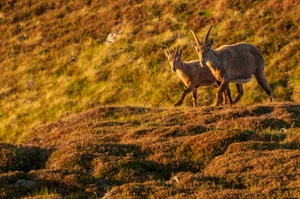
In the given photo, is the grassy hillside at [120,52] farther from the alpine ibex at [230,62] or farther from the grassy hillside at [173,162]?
the grassy hillside at [173,162]

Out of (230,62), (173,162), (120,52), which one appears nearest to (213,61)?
(230,62)

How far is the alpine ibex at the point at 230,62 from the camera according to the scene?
2062 centimetres

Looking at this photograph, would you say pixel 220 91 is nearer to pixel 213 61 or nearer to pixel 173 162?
pixel 213 61

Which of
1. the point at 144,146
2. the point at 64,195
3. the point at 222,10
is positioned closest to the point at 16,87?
the point at 222,10

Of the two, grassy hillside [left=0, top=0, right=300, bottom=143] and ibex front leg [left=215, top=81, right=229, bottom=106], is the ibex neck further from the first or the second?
grassy hillside [left=0, top=0, right=300, bottom=143]

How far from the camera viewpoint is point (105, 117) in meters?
21.5

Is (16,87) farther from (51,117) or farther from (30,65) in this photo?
(51,117)

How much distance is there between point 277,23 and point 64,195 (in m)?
23.4

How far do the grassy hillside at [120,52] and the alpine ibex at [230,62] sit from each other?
4.26m

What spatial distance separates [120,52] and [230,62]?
1506 centimetres

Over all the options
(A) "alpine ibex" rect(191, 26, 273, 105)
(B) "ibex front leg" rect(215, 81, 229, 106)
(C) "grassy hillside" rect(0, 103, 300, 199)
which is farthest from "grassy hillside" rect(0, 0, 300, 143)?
(C) "grassy hillside" rect(0, 103, 300, 199)

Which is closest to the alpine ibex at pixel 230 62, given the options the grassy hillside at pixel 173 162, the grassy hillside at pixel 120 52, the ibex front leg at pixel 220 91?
the ibex front leg at pixel 220 91

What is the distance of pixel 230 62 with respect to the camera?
21453 millimetres

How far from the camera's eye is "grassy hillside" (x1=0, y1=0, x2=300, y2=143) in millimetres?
30062
